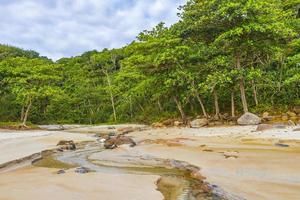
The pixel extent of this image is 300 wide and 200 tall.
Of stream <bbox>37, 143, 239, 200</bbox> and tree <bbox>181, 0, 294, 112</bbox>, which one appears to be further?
tree <bbox>181, 0, 294, 112</bbox>

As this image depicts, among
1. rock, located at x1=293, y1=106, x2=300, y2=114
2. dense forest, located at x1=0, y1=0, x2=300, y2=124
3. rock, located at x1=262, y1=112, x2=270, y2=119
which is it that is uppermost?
dense forest, located at x1=0, y1=0, x2=300, y2=124

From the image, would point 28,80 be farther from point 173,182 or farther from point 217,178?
point 217,178

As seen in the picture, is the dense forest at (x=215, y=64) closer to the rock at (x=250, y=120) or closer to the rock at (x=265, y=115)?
the rock at (x=265, y=115)

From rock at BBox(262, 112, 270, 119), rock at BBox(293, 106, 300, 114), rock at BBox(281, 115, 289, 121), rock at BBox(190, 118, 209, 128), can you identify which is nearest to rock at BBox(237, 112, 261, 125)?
rock at BBox(281, 115, 289, 121)

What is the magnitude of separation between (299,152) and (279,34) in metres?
17.4

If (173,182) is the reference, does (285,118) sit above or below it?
above

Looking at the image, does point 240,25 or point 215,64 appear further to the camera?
point 215,64

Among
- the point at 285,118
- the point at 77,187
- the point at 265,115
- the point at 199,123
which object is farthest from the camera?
the point at 265,115

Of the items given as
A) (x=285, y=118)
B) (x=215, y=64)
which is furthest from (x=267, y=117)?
(x=215, y=64)

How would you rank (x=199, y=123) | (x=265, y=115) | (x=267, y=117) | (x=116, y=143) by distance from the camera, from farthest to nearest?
1. (x=265, y=115)
2. (x=199, y=123)
3. (x=267, y=117)
4. (x=116, y=143)

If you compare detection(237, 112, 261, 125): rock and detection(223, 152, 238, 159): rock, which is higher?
detection(237, 112, 261, 125): rock

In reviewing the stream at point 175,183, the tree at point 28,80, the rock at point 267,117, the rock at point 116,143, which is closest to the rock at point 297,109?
the rock at point 267,117

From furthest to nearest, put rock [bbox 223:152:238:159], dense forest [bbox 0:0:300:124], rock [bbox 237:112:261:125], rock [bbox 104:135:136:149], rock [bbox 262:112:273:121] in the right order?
dense forest [bbox 0:0:300:124], rock [bbox 262:112:273:121], rock [bbox 237:112:261:125], rock [bbox 104:135:136:149], rock [bbox 223:152:238:159]

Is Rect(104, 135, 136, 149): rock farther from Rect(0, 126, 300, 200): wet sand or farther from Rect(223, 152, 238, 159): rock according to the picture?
Rect(223, 152, 238, 159): rock
